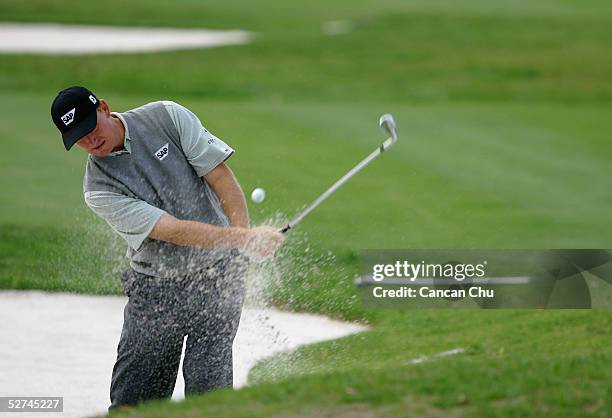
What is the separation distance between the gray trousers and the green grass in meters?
0.39

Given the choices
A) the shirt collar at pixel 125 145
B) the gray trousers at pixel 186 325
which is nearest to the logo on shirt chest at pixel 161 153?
the shirt collar at pixel 125 145

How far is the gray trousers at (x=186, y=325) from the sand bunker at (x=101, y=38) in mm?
14733

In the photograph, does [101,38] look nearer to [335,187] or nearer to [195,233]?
[335,187]

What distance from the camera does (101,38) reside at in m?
21.3

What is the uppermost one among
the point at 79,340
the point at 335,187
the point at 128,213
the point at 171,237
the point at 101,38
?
the point at 101,38

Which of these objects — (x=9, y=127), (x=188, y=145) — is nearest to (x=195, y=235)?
(x=188, y=145)

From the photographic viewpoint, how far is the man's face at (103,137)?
4977 millimetres

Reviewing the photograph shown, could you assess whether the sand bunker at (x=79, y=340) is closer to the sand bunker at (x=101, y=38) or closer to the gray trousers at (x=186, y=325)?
the gray trousers at (x=186, y=325)

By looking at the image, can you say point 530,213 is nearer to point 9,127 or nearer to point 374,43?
point 9,127

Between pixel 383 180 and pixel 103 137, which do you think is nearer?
pixel 103 137

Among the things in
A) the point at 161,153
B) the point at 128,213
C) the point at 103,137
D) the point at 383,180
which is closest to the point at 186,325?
the point at 128,213

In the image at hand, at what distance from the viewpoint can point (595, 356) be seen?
5.15 metres

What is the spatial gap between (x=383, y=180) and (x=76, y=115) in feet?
18.2

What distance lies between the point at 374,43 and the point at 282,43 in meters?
1.69
